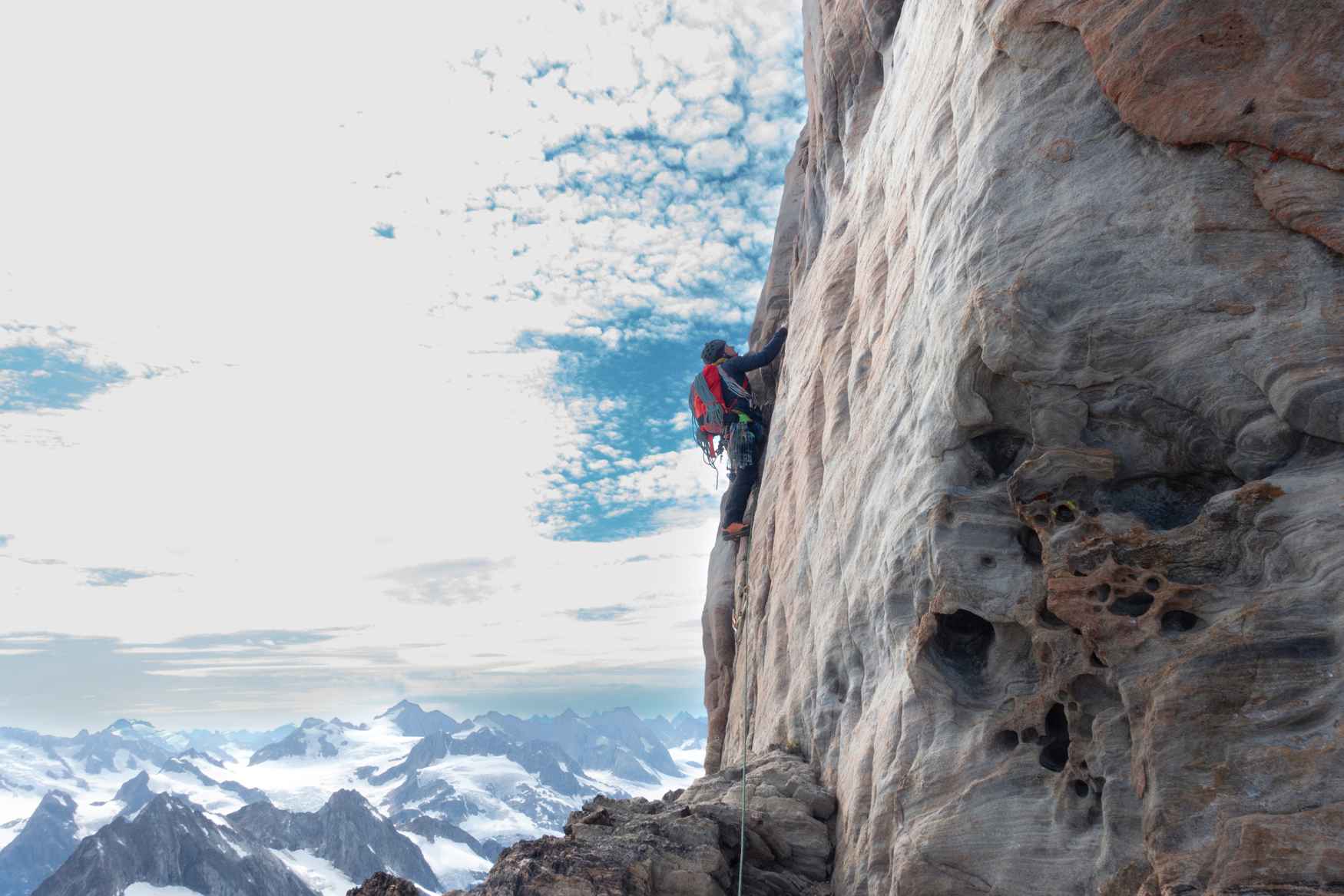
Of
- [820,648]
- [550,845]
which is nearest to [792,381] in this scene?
[820,648]

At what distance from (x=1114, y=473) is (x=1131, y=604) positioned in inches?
57.8

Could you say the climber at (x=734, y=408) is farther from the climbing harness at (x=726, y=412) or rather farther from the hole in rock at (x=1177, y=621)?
the hole in rock at (x=1177, y=621)

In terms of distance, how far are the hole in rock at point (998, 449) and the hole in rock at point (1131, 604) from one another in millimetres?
2216

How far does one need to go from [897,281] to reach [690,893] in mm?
9427

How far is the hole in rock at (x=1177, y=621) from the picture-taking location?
25.5ft

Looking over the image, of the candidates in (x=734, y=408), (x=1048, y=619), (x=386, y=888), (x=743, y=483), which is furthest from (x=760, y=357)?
(x=386, y=888)

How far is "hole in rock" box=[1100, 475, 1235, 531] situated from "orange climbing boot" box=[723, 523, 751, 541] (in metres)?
15.4

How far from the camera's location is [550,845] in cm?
1148

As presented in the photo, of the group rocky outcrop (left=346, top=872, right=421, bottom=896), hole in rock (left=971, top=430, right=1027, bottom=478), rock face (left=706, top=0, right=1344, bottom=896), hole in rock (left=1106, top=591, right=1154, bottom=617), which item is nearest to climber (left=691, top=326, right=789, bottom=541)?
rock face (left=706, top=0, right=1344, bottom=896)

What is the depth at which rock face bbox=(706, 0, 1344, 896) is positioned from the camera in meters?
7.13

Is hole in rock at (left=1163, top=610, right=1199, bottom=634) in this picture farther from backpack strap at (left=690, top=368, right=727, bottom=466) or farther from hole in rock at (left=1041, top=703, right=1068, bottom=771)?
backpack strap at (left=690, top=368, right=727, bottom=466)

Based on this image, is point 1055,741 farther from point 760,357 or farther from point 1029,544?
point 760,357

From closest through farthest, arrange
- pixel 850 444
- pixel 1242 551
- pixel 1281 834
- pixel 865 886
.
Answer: pixel 1281 834 < pixel 1242 551 < pixel 865 886 < pixel 850 444

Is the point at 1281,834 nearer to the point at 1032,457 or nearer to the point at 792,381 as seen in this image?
the point at 1032,457
